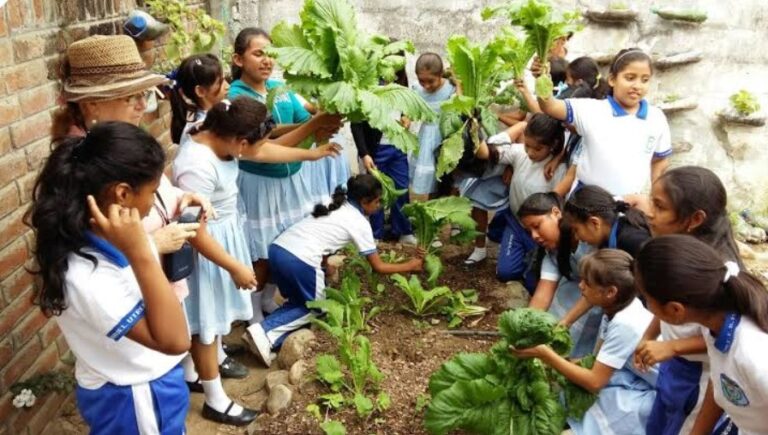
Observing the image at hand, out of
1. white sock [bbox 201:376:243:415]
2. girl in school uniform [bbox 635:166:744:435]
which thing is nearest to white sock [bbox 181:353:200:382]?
white sock [bbox 201:376:243:415]

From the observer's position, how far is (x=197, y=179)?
3.27 metres

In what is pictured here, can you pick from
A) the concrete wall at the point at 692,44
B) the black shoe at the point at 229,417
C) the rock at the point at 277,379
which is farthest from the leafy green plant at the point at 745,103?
the black shoe at the point at 229,417

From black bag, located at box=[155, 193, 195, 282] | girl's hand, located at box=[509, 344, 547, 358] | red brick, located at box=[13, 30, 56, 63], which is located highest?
red brick, located at box=[13, 30, 56, 63]

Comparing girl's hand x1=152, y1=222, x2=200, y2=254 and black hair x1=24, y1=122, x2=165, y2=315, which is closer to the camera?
black hair x1=24, y1=122, x2=165, y2=315

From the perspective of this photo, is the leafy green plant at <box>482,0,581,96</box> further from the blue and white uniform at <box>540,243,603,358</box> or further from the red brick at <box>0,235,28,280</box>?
the red brick at <box>0,235,28,280</box>

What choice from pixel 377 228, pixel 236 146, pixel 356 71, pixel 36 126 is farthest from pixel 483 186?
pixel 36 126

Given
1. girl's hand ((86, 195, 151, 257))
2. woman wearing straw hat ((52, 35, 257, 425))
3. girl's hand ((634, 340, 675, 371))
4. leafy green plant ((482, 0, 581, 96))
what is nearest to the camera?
girl's hand ((86, 195, 151, 257))

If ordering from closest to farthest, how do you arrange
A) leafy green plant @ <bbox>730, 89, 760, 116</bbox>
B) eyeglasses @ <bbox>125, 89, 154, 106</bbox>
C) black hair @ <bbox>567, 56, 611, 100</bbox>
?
eyeglasses @ <bbox>125, 89, 154, 106</bbox>, black hair @ <bbox>567, 56, 611, 100</bbox>, leafy green plant @ <bbox>730, 89, 760, 116</bbox>

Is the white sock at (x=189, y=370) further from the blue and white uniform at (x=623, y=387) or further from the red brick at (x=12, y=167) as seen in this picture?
the blue and white uniform at (x=623, y=387)

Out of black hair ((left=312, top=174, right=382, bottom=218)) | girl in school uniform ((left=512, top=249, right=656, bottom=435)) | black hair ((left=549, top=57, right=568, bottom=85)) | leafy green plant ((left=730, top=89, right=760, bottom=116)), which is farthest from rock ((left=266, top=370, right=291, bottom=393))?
leafy green plant ((left=730, top=89, right=760, bottom=116))

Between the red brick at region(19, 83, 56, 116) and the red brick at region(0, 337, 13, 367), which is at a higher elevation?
the red brick at region(19, 83, 56, 116)

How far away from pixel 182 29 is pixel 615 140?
3.05 meters

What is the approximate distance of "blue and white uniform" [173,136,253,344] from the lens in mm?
3293

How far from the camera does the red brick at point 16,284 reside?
2871 mm
